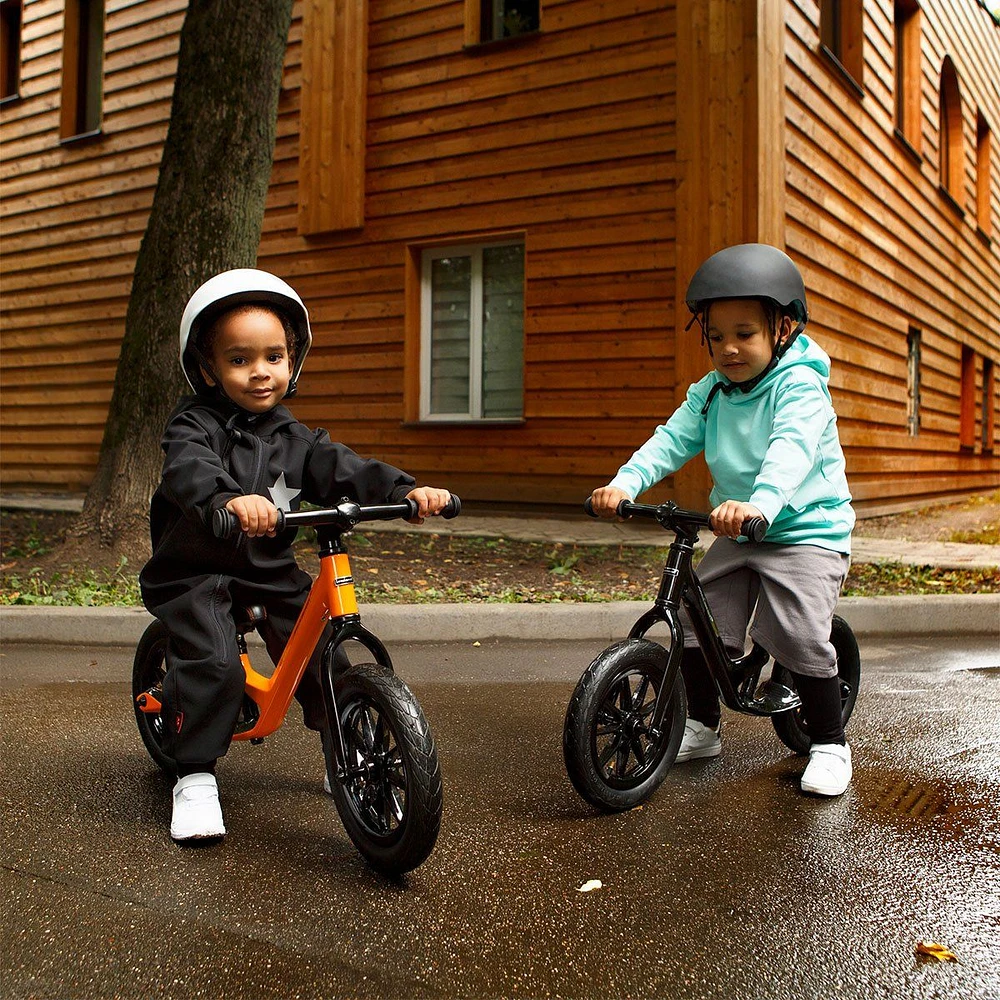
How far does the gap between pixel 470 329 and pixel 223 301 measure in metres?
8.01

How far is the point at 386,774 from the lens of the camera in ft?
8.41

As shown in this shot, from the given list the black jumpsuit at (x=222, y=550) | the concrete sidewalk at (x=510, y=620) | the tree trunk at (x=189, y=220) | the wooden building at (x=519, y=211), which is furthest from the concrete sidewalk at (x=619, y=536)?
the black jumpsuit at (x=222, y=550)

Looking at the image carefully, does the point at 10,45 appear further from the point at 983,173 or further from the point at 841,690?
the point at 841,690

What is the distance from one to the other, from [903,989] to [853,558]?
589cm

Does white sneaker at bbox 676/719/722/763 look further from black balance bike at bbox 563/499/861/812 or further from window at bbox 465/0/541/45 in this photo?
window at bbox 465/0/541/45

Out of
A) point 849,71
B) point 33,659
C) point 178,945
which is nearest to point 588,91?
point 849,71

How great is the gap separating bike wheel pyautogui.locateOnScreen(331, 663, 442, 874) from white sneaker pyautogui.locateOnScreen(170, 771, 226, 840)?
1.14 ft

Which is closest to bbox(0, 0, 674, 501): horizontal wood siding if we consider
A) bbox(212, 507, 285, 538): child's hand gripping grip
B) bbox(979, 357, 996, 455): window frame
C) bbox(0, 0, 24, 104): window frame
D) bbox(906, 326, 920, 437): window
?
bbox(0, 0, 24, 104): window frame

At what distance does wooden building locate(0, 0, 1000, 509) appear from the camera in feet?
30.8

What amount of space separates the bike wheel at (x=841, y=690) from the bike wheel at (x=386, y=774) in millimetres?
1457

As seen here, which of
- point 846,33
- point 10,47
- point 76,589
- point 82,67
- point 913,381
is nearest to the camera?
point 76,589

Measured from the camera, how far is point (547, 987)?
198cm

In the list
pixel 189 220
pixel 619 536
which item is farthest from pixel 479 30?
pixel 619 536

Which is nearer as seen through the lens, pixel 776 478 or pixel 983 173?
pixel 776 478
